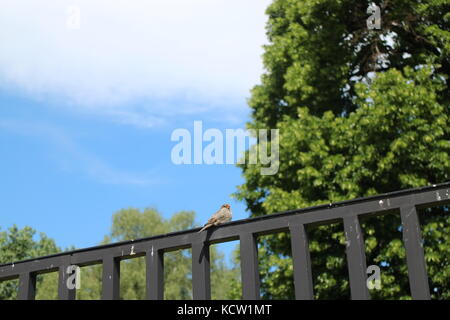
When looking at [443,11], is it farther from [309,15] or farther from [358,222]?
[358,222]

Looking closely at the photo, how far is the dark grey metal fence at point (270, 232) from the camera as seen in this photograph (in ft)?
16.8

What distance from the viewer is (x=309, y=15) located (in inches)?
744

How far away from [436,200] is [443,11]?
14.2 metres

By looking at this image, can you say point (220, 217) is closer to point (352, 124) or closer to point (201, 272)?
point (201, 272)

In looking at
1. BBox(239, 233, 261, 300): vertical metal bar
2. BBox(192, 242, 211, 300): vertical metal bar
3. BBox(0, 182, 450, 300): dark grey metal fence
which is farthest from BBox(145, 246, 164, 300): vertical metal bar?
BBox(239, 233, 261, 300): vertical metal bar

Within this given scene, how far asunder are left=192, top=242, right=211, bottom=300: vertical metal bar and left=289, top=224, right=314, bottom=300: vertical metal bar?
3.04 feet

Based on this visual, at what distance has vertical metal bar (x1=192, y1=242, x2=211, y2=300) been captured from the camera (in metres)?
5.85

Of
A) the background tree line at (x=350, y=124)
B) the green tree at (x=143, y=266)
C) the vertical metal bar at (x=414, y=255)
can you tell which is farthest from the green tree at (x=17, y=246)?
the vertical metal bar at (x=414, y=255)

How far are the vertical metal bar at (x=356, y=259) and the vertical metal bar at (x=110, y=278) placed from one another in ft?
8.29

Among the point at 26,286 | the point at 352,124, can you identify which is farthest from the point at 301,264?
the point at 352,124

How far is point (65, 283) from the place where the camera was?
6516 mm

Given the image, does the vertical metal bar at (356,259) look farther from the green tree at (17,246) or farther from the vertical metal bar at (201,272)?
the green tree at (17,246)

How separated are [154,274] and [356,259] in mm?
2062

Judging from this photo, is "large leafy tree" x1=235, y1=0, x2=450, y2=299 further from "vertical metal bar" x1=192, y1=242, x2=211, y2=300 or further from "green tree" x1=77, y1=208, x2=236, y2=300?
"green tree" x1=77, y1=208, x2=236, y2=300
